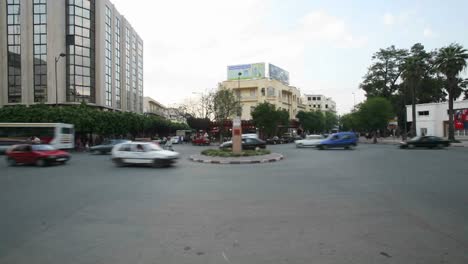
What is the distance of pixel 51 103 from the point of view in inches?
1700

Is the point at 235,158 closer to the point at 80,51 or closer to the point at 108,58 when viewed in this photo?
the point at 80,51

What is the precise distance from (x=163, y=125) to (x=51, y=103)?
80.9 feet

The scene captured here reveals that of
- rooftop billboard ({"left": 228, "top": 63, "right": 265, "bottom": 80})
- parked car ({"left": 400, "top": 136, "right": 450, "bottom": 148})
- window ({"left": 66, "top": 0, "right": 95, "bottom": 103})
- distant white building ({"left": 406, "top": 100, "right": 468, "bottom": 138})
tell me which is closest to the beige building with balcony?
rooftop billboard ({"left": 228, "top": 63, "right": 265, "bottom": 80})

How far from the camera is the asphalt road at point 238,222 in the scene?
4.11m

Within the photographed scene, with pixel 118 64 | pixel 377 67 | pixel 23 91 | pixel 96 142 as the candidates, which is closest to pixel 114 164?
pixel 96 142

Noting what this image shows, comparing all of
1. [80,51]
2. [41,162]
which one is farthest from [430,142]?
[80,51]

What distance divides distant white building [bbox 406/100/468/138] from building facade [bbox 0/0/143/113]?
57660 millimetres

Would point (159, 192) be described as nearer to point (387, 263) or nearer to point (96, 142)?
point (387, 263)

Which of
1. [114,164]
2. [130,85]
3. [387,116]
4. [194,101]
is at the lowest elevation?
[114,164]

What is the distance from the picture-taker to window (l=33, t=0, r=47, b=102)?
43.8m

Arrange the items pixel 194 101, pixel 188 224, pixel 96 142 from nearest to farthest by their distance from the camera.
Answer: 1. pixel 188 224
2. pixel 96 142
3. pixel 194 101

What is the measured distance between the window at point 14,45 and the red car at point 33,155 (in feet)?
113

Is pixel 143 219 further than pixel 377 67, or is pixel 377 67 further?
pixel 377 67

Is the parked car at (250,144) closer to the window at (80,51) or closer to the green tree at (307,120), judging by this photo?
the window at (80,51)
